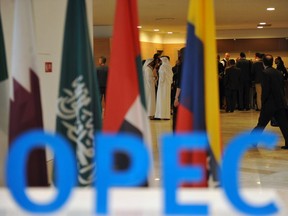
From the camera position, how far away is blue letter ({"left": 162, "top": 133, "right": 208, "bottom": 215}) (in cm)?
156

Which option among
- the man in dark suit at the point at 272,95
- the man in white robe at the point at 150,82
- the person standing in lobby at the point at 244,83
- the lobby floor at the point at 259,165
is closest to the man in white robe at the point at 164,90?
the man in white robe at the point at 150,82

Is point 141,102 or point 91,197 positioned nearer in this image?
point 91,197

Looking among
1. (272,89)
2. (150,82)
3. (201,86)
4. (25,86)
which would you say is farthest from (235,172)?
(150,82)

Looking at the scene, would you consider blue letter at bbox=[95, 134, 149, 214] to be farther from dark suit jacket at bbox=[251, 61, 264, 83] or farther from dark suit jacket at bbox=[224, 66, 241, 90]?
dark suit jacket at bbox=[251, 61, 264, 83]

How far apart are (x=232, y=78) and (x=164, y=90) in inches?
120

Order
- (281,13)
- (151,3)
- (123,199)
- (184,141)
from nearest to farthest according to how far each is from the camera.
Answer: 1. (184,141)
2. (123,199)
3. (151,3)
4. (281,13)

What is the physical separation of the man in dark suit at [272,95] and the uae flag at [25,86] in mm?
5361

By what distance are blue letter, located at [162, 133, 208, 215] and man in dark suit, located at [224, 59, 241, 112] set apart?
1163cm

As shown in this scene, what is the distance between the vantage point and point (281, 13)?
473 inches

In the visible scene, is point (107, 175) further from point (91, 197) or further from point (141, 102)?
point (141, 102)

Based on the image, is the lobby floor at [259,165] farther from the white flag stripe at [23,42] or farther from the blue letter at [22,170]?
the blue letter at [22,170]

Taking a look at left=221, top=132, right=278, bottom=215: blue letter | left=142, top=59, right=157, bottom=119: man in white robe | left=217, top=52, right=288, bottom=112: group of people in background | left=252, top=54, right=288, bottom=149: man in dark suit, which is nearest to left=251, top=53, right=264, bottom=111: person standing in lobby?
left=217, top=52, right=288, bottom=112: group of people in background

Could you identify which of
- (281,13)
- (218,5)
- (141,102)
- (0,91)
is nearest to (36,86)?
(0,91)

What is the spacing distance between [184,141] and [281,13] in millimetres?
11310
